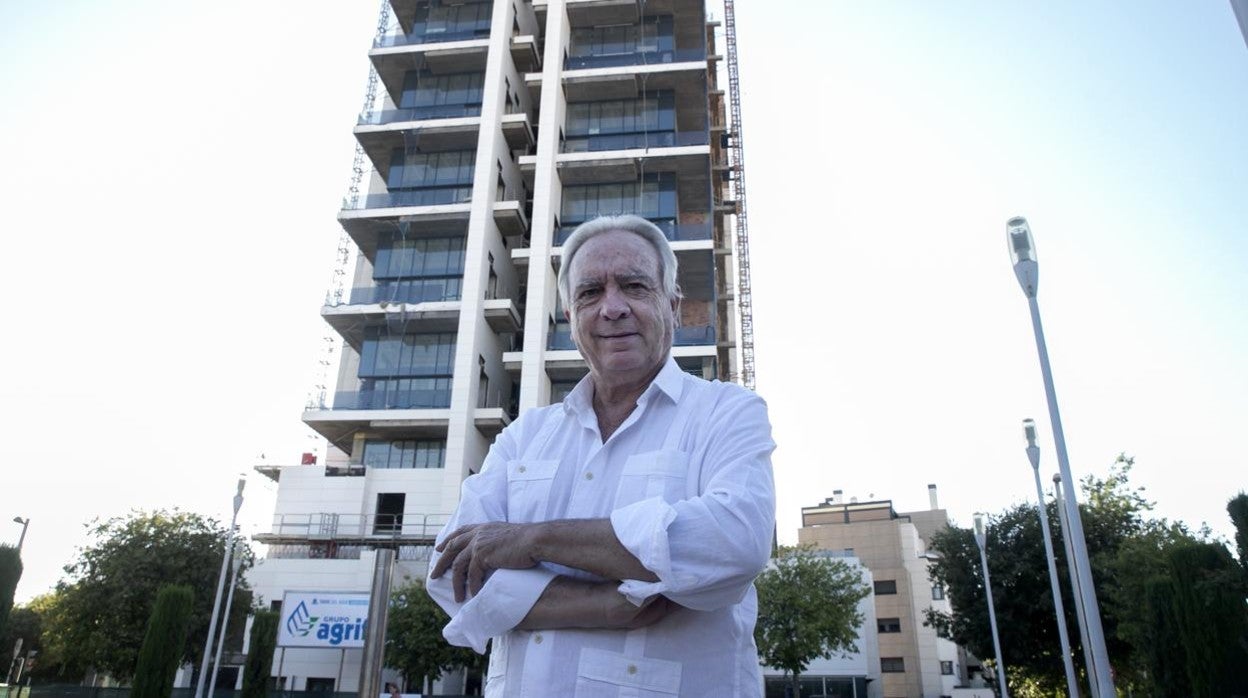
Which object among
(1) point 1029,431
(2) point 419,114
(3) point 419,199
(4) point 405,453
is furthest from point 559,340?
(1) point 1029,431

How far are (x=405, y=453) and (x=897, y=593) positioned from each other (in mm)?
35375

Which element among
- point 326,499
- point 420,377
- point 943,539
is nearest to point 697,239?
point 420,377

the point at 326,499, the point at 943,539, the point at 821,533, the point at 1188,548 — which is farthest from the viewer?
the point at 821,533

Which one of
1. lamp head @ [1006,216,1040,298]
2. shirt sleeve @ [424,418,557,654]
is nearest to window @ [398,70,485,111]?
lamp head @ [1006,216,1040,298]

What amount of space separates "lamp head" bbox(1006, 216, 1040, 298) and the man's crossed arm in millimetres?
8934

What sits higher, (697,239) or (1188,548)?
(697,239)

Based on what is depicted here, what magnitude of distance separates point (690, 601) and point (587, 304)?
985 millimetres

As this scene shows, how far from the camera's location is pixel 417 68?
4381 centimetres

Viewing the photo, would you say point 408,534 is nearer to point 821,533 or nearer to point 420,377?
point 420,377

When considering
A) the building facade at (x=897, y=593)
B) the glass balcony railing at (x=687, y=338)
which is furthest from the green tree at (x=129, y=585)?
the building facade at (x=897, y=593)

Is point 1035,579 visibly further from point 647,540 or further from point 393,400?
point 647,540

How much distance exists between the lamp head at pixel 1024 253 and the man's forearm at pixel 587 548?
8.96m

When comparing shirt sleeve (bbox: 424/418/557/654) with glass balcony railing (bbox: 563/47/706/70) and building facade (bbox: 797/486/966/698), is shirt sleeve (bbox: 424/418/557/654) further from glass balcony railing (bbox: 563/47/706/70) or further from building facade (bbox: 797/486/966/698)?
building facade (bbox: 797/486/966/698)

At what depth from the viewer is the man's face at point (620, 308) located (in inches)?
89.0
